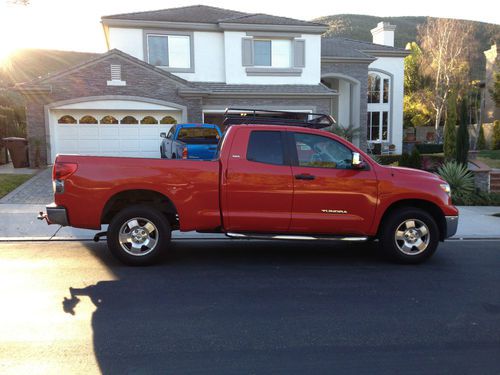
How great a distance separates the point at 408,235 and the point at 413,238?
0.31ft

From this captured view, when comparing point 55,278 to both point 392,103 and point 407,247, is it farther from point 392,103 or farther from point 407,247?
point 392,103

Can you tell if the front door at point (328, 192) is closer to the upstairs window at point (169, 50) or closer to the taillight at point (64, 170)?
the taillight at point (64, 170)

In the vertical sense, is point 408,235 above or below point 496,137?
below

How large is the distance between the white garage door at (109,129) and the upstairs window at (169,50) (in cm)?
299

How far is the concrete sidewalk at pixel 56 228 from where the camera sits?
834cm

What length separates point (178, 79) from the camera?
61.5 ft

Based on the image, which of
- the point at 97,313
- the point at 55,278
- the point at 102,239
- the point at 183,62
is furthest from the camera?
the point at 183,62

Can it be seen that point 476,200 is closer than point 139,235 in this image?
No

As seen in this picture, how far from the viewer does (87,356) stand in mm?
3723

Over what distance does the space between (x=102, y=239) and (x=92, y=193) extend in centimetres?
226

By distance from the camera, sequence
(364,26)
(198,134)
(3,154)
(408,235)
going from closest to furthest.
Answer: (408,235)
(198,134)
(3,154)
(364,26)

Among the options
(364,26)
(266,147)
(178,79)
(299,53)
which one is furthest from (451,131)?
(364,26)

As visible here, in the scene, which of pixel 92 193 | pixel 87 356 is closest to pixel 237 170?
pixel 92 193

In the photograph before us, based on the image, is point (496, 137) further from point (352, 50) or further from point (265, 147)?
point (265, 147)
